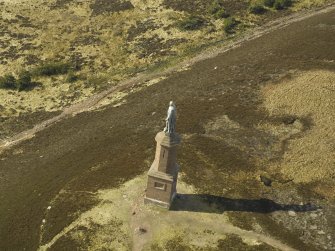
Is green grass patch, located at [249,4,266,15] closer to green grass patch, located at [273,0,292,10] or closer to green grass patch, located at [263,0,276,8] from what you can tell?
green grass patch, located at [263,0,276,8]

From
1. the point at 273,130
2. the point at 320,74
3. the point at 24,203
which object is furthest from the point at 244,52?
the point at 24,203

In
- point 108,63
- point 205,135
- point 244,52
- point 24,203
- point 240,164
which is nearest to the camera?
point 24,203

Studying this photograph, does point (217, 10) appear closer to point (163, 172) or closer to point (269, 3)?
point (269, 3)

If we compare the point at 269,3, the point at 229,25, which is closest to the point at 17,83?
the point at 229,25

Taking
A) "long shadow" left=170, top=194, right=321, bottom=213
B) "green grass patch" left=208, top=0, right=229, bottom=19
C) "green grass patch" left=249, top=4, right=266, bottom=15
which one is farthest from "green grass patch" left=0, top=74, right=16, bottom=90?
"green grass patch" left=249, top=4, right=266, bottom=15

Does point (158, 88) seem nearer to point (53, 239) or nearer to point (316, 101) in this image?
point (316, 101)
